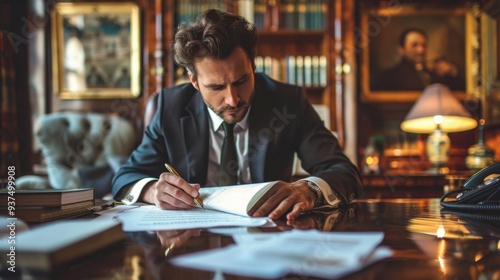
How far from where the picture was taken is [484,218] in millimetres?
952

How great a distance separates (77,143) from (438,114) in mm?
2461

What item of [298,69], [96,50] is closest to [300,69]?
[298,69]

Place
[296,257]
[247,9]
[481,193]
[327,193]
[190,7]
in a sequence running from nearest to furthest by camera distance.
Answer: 1. [296,257]
2. [481,193]
3. [327,193]
4. [247,9]
5. [190,7]

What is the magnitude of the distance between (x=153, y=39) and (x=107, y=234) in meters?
3.09

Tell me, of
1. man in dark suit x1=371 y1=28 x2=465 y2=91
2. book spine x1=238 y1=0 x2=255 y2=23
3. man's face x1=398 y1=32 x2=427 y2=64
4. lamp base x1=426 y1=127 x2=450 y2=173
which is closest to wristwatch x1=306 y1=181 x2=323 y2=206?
lamp base x1=426 y1=127 x2=450 y2=173

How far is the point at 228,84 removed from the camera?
1398 mm

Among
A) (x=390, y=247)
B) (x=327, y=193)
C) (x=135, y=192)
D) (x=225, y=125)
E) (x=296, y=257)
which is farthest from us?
(x=225, y=125)

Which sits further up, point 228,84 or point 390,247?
point 228,84

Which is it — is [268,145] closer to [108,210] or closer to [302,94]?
[302,94]

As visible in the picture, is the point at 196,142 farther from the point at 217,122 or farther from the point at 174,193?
the point at 174,193

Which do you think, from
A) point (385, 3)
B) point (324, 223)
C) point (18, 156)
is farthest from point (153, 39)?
point (324, 223)

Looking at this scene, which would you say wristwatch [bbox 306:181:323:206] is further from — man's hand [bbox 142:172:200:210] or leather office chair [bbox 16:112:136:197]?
leather office chair [bbox 16:112:136:197]

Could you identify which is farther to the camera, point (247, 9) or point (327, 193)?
point (247, 9)

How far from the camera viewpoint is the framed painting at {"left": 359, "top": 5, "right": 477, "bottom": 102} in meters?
3.60
